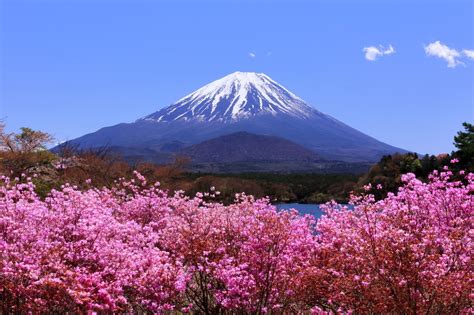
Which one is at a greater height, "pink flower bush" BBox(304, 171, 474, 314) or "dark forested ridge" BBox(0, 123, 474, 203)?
"dark forested ridge" BBox(0, 123, 474, 203)

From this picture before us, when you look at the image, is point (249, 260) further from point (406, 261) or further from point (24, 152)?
point (24, 152)

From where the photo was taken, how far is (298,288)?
10305mm

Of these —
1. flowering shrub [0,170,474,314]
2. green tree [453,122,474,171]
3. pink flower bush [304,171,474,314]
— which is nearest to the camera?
pink flower bush [304,171,474,314]

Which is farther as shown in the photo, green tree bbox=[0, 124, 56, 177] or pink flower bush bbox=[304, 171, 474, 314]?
green tree bbox=[0, 124, 56, 177]

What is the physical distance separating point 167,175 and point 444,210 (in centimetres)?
3158

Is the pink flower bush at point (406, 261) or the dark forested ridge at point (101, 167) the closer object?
the pink flower bush at point (406, 261)

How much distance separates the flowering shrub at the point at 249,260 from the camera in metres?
8.66

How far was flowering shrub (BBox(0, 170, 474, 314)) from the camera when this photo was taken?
8656mm

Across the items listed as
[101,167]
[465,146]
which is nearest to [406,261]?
[101,167]

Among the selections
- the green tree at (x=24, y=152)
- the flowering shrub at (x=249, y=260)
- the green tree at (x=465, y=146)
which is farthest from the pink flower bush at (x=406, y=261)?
the green tree at (x=465, y=146)

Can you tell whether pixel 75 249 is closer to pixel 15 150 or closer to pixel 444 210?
pixel 444 210

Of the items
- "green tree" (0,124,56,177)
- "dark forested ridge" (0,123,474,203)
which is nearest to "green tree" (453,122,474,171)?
"dark forested ridge" (0,123,474,203)

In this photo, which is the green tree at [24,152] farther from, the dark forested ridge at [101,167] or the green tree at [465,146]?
the green tree at [465,146]

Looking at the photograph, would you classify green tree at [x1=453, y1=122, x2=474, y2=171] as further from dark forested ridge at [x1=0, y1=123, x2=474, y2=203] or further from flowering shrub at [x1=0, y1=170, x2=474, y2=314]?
flowering shrub at [x1=0, y1=170, x2=474, y2=314]
